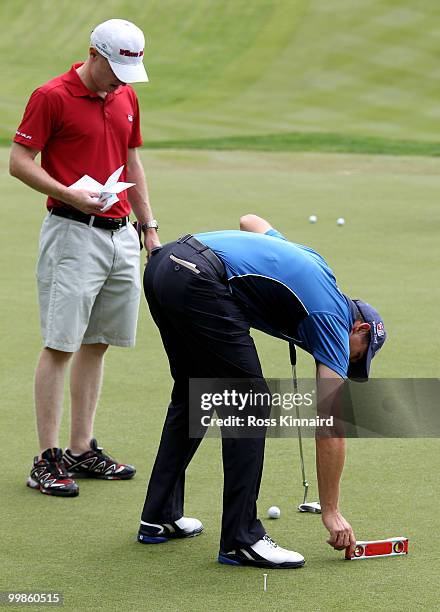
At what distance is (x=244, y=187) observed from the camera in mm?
16938

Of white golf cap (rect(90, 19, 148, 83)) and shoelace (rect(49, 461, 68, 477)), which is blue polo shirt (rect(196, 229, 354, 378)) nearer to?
white golf cap (rect(90, 19, 148, 83))

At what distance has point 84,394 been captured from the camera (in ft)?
20.6

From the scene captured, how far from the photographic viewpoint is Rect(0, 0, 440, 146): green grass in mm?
27328

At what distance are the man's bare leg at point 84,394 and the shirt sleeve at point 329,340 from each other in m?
1.82

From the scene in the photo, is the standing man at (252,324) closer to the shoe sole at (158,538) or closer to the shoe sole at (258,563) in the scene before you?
the shoe sole at (258,563)

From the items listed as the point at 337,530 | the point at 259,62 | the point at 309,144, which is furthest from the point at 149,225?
the point at 259,62

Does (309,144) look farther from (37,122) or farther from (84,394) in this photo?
(37,122)

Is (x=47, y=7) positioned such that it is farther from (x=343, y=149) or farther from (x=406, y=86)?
(x=343, y=149)

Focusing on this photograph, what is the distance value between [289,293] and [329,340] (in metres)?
0.24

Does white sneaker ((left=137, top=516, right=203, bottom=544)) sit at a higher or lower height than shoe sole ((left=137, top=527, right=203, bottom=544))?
higher

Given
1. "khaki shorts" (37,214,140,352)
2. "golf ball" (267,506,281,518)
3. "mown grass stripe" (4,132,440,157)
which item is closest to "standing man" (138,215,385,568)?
"golf ball" (267,506,281,518)

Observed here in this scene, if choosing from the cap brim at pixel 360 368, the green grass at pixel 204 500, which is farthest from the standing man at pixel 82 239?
the cap brim at pixel 360 368

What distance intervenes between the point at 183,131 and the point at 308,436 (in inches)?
754

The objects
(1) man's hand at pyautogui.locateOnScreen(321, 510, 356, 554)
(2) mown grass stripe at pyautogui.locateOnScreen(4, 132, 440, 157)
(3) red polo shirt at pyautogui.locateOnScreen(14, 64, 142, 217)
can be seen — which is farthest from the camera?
(2) mown grass stripe at pyautogui.locateOnScreen(4, 132, 440, 157)
